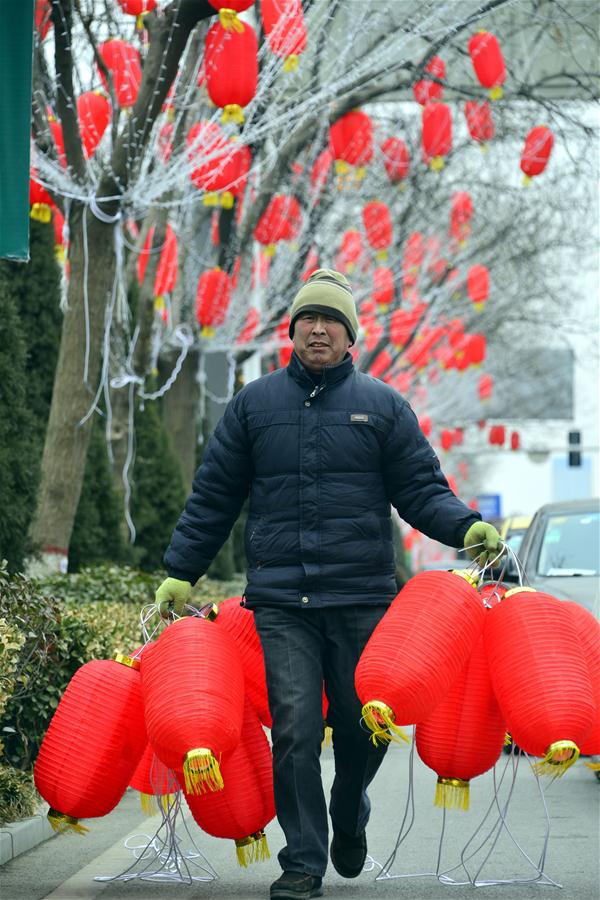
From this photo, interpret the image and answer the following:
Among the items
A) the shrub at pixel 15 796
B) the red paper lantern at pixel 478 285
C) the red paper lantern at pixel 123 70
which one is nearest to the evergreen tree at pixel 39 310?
the red paper lantern at pixel 123 70

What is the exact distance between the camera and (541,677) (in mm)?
4957

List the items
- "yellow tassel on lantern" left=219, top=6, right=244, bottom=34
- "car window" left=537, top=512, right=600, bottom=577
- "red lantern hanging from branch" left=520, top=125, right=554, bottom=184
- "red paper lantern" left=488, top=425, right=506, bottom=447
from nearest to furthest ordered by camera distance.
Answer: "yellow tassel on lantern" left=219, top=6, right=244, bottom=34
"car window" left=537, top=512, right=600, bottom=577
"red lantern hanging from branch" left=520, top=125, right=554, bottom=184
"red paper lantern" left=488, top=425, right=506, bottom=447

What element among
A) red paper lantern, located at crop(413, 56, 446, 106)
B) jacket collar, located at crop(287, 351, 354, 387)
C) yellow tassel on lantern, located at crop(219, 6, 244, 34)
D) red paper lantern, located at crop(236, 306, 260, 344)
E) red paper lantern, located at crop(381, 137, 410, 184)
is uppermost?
red paper lantern, located at crop(381, 137, 410, 184)

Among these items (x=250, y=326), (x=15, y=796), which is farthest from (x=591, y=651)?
(x=250, y=326)

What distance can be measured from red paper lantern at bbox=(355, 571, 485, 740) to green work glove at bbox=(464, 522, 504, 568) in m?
0.12

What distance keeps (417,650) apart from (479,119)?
37.8 feet

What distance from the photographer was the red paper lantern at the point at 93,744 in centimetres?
540

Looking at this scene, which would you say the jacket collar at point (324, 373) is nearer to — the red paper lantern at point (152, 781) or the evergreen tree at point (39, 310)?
the red paper lantern at point (152, 781)

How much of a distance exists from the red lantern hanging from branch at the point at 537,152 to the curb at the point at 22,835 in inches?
362

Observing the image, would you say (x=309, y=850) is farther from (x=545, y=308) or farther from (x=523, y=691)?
(x=545, y=308)

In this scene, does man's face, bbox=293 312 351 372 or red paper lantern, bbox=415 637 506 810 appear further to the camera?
man's face, bbox=293 312 351 372

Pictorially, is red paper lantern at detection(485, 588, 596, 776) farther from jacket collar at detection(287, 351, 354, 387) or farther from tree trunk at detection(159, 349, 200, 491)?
tree trunk at detection(159, 349, 200, 491)

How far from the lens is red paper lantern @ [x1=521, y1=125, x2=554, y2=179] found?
14.7m

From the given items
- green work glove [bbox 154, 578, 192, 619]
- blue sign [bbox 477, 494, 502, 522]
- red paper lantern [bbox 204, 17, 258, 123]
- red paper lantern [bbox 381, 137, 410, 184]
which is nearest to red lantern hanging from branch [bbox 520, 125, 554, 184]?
red paper lantern [bbox 381, 137, 410, 184]
